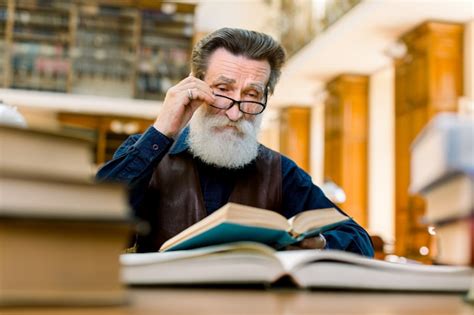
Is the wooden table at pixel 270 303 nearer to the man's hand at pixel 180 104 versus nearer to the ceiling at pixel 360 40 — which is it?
the man's hand at pixel 180 104

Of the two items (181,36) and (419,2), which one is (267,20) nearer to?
(181,36)

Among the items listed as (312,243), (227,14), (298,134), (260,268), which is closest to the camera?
(260,268)

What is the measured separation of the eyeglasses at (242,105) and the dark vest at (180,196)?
219 mm

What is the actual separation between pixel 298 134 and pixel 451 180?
1497cm

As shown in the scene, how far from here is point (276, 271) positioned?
3.97ft

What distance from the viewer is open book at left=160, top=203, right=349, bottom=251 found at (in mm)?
1272

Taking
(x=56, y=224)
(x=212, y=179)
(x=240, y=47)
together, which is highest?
(x=240, y=47)

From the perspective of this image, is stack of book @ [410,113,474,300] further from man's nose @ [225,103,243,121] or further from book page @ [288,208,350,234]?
man's nose @ [225,103,243,121]

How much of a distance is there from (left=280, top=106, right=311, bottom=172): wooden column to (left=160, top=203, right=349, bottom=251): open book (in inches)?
562

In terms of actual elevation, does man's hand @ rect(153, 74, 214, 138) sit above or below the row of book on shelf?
above

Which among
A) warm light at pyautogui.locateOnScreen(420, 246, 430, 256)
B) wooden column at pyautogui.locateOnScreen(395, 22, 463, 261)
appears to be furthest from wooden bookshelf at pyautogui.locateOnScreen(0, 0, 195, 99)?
warm light at pyautogui.locateOnScreen(420, 246, 430, 256)

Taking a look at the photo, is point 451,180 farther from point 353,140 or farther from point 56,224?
point 353,140

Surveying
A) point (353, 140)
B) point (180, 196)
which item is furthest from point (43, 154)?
point (353, 140)

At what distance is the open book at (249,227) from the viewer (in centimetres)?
127
